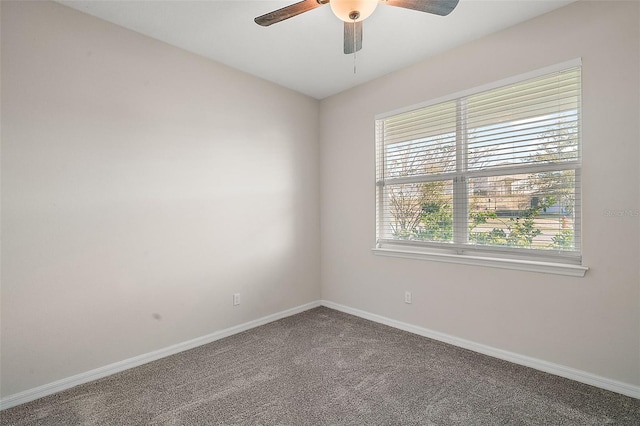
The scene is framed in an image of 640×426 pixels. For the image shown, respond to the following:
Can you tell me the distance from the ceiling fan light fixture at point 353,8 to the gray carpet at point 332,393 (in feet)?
7.27

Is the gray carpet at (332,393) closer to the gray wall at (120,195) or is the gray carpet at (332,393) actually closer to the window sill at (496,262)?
the gray wall at (120,195)

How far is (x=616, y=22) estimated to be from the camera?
1945 millimetres

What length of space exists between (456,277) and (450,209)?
60 centimetres

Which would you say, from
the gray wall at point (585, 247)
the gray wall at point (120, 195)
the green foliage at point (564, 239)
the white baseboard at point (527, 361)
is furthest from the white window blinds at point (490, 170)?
the gray wall at point (120, 195)

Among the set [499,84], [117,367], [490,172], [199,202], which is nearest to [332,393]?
[117,367]

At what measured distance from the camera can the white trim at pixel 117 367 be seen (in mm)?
1932

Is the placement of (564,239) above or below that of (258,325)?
above

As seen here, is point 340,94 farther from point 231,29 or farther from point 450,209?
point 450,209

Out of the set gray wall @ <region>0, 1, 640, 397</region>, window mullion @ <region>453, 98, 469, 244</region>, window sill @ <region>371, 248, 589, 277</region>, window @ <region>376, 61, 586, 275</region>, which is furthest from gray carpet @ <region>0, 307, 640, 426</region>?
window mullion @ <region>453, 98, 469, 244</region>

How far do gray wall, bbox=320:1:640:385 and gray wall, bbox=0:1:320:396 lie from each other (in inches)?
54.1

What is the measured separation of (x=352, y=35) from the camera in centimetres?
186

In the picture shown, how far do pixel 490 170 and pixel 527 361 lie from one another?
1476 mm

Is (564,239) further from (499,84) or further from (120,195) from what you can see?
(120,195)

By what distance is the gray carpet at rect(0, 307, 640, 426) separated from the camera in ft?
5.84
